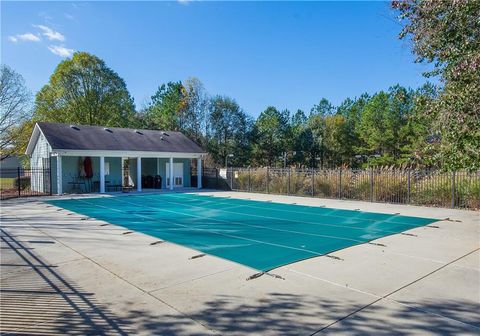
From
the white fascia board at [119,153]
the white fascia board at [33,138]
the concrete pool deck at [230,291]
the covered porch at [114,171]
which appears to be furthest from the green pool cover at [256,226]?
the white fascia board at [33,138]

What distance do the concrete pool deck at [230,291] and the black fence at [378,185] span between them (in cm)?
650

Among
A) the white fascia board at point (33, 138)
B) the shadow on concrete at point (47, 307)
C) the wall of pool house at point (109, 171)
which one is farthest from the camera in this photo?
the white fascia board at point (33, 138)

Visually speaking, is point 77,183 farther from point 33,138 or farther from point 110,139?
point 33,138

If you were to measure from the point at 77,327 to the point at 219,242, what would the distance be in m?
4.17

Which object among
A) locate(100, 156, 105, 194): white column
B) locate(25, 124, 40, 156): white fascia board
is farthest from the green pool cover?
locate(25, 124, 40, 156): white fascia board

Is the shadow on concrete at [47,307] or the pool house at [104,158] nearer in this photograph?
the shadow on concrete at [47,307]

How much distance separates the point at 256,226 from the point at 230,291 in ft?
16.4

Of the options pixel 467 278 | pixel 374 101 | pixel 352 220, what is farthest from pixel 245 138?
pixel 467 278

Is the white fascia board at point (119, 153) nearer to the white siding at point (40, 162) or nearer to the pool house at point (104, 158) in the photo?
the pool house at point (104, 158)

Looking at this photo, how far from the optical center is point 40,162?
2162cm

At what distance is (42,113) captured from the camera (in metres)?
32.0

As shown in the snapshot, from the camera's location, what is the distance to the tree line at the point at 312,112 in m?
6.91

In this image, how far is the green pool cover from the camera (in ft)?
22.3

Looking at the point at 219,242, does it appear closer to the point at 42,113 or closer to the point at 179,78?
the point at 42,113
